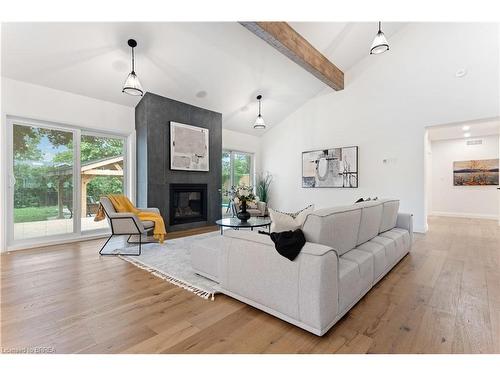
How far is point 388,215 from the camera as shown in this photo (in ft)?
10.5

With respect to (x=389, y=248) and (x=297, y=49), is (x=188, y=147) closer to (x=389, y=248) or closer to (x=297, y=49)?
(x=297, y=49)

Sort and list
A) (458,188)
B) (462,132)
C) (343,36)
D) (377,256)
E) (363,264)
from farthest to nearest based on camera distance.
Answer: (458,188) < (462,132) < (343,36) < (377,256) < (363,264)


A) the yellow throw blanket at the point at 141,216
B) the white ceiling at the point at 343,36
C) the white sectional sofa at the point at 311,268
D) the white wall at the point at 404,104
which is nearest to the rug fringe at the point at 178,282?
the white sectional sofa at the point at 311,268

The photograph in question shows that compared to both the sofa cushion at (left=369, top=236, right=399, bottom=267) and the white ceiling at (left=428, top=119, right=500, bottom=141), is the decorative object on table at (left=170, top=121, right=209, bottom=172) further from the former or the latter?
the white ceiling at (left=428, top=119, right=500, bottom=141)

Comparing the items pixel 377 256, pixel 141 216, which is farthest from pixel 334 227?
pixel 141 216

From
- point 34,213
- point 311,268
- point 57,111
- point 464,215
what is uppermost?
point 57,111

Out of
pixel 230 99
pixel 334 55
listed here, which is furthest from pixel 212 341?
pixel 334 55

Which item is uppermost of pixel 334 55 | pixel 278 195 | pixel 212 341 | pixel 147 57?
pixel 334 55

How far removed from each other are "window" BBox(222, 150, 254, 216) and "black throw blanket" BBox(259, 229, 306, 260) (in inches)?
194

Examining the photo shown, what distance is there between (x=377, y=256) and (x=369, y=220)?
0.39m

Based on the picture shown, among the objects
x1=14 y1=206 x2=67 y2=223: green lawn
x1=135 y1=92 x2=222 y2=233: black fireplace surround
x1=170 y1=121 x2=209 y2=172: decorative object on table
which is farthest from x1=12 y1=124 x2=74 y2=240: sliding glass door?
x1=170 y1=121 x2=209 y2=172: decorative object on table

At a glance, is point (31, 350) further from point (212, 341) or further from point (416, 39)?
point (416, 39)
